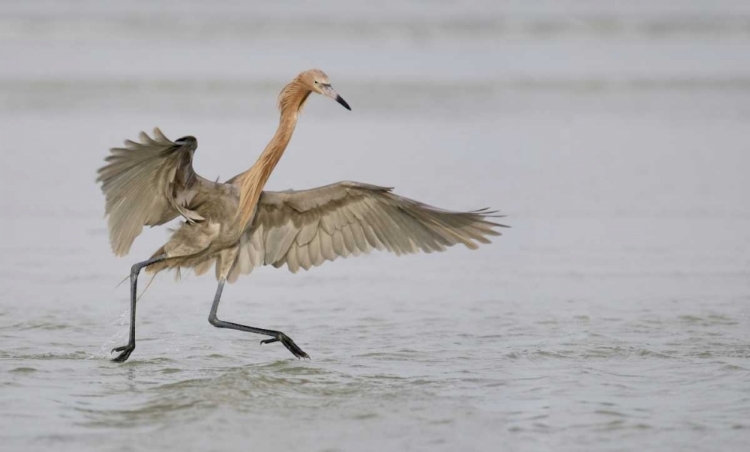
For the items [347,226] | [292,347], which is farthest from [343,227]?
[292,347]

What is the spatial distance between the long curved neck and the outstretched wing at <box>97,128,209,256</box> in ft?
1.03

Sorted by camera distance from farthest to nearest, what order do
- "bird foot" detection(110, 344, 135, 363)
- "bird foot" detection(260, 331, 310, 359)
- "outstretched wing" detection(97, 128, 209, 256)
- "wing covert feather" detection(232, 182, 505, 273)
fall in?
"wing covert feather" detection(232, 182, 505, 273) < "bird foot" detection(260, 331, 310, 359) < "bird foot" detection(110, 344, 135, 363) < "outstretched wing" detection(97, 128, 209, 256)

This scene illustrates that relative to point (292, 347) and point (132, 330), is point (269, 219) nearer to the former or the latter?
point (292, 347)

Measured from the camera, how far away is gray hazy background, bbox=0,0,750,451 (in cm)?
674

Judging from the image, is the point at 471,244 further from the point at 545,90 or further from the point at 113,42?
the point at 113,42

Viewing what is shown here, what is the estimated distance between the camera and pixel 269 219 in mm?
8539

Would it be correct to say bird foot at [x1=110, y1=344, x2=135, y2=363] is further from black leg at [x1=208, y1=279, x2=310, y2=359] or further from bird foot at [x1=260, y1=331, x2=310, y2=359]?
bird foot at [x1=260, y1=331, x2=310, y2=359]

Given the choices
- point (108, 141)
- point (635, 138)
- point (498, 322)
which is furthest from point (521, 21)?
point (498, 322)

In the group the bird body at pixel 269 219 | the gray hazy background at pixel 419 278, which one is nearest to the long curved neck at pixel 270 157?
→ the bird body at pixel 269 219

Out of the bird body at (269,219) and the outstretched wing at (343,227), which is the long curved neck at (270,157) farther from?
the outstretched wing at (343,227)

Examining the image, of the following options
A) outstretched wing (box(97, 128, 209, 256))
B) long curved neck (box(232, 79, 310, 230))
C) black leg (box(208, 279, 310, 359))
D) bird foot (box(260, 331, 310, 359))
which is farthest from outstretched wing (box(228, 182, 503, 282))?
bird foot (box(260, 331, 310, 359))

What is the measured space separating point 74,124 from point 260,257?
9.89 metres

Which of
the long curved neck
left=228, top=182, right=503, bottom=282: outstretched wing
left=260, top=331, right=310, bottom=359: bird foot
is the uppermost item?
the long curved neck

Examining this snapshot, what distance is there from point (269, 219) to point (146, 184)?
98cm
